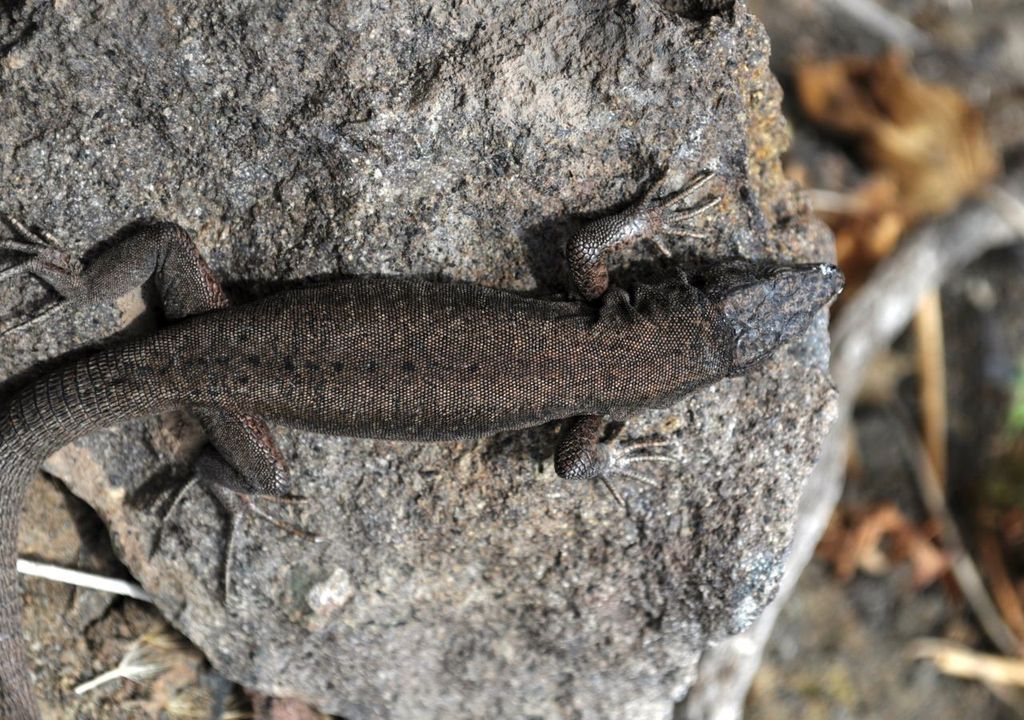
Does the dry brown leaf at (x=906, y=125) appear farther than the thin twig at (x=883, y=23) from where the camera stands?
No

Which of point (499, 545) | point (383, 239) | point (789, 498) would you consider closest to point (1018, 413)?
point (789, 498)

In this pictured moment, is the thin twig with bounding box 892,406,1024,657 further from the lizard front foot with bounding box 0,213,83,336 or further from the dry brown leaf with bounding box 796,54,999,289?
the lizard front foot with bounding box 0,213,83,336

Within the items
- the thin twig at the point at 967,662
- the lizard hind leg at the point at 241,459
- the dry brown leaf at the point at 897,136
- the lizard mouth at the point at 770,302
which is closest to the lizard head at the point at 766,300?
the lizard mouth at the point at 770,302

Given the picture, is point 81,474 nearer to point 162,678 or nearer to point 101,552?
point 101,552

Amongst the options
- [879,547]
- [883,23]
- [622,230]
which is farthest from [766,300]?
[883,23]

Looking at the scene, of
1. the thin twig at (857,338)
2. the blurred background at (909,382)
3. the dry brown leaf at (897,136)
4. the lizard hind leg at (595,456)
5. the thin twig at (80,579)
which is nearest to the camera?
the lizard hind leg at (595,456)

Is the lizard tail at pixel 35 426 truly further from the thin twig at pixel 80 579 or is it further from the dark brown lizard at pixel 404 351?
the thin twig at pixel 80 579

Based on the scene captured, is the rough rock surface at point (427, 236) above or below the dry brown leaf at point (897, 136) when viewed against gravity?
above

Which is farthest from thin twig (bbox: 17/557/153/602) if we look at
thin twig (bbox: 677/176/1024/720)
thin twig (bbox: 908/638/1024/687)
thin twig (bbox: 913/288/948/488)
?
thin twig (bbox: 913/288/948/488)
